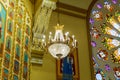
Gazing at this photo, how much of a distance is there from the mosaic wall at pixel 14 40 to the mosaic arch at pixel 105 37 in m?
2.84

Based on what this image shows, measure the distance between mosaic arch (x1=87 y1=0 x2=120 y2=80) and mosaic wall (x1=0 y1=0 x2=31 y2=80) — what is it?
2.84 m

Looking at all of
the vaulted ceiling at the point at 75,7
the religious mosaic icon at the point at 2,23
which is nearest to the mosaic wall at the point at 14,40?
the religious mosaic icon at the point at 2,23

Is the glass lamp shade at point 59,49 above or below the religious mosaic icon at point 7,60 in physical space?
above

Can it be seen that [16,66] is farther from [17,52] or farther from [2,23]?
[2,23]

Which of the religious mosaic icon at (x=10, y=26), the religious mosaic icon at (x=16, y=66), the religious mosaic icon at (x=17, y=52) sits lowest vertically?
the religious mosaic icon at (x=16, y=66)

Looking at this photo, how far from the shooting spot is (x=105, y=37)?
997cm

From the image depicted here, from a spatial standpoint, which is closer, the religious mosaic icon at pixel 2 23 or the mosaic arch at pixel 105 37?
the religious mosaic icon at pixel 2 23

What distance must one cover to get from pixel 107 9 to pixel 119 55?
1881 millimetres

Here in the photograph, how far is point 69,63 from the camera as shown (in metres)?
8.91

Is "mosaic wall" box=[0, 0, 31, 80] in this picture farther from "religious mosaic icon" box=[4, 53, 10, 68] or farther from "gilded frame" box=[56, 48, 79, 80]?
"gilded frame" box=[56, 48, 79, 80]

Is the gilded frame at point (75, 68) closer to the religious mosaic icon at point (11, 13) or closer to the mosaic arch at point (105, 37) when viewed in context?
the mosaic arch at point (105, 37)

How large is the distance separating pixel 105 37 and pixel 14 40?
4.23 metres

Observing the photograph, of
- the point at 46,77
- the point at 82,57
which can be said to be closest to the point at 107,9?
the point at 82,57

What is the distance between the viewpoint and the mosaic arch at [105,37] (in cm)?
933
